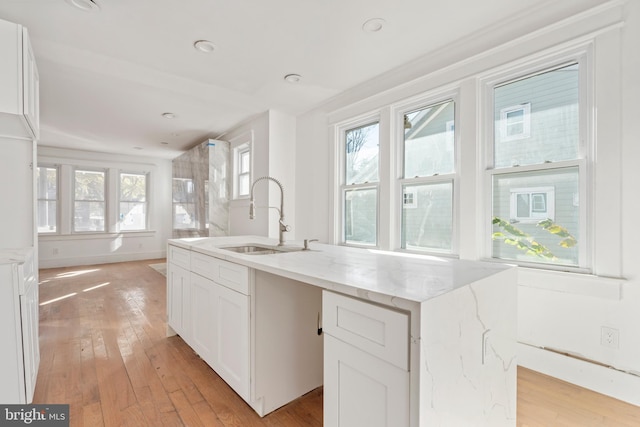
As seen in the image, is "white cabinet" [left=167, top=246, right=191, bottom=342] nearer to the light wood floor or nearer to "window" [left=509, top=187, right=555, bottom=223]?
the light wood floor

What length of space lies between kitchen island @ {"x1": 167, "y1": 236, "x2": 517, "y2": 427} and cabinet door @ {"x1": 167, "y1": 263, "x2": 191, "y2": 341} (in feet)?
1.06

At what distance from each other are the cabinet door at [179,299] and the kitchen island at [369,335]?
1.06 feet

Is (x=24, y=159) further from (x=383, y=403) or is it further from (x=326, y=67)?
(x=383, y=403)

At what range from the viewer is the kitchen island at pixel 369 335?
909mm

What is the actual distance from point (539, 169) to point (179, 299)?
286 centimetres

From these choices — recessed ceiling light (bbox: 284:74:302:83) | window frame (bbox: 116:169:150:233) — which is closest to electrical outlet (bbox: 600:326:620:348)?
recessed ceiling light (bbox: 284:74:302:83)

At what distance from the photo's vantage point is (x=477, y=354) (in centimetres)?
111

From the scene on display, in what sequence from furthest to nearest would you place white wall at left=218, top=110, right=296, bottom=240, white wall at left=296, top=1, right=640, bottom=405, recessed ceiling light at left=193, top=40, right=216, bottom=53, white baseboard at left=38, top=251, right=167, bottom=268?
white baseboard at left=38, top=251, right=167, bottom=268
white wall at left=218, top=110, right=296, bottom=240
recessed ceiling light at left=193, top=40, right=216, bottom=53
white wall at left=296, top=1, right=640, bottom=405

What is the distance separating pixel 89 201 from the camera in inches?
249

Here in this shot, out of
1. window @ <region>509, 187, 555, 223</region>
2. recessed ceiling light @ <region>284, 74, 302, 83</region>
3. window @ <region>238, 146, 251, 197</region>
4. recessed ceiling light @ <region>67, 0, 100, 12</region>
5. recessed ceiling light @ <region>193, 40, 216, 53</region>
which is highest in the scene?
recessed ceiling light @ <region>284, 74, 302, 83</region>

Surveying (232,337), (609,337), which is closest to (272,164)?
(232,337)

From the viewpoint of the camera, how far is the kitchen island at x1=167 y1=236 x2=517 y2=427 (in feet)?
2.98

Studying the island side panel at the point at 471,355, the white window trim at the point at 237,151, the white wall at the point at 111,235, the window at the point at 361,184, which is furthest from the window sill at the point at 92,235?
the island side panel at the point at 471,355

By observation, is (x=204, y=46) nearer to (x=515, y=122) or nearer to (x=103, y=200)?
(x=515, y=122)
